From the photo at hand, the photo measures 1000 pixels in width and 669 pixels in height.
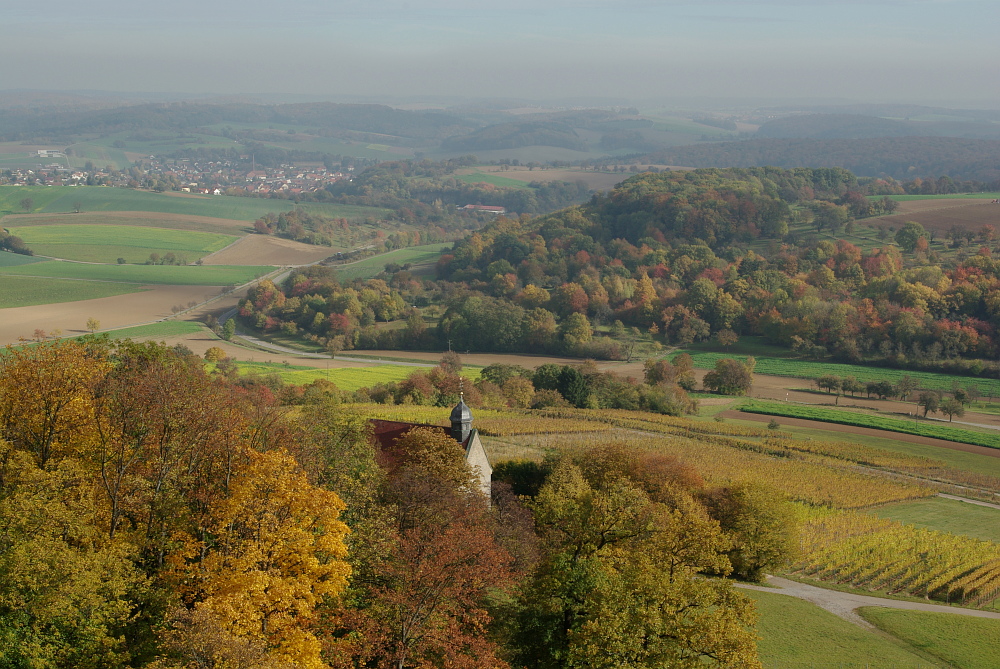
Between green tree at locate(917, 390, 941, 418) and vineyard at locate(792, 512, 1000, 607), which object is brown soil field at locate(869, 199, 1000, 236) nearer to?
green tree at locate(917, 390, 941, 418)

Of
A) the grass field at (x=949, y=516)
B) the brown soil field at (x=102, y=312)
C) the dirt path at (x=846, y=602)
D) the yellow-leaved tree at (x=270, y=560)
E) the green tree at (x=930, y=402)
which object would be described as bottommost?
the brown soil field at (x=102, y=312)

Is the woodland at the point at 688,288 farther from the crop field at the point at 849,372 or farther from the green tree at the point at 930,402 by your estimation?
the green tree at the point at 930,402

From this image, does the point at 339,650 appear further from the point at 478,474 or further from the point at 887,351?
the point at 887,351

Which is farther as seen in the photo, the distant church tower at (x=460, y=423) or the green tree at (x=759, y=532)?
the distant church tower at (x=460, y=423)

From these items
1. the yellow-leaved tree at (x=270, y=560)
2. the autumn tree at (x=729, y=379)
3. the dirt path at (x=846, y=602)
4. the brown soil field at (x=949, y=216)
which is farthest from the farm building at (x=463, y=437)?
the brown soil field at (x=949, y=216)

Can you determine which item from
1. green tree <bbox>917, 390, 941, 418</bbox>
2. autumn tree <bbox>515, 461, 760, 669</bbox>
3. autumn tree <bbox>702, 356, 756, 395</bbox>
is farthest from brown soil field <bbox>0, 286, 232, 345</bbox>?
green tree <bbox>917, 390, 941, 418</bbox>

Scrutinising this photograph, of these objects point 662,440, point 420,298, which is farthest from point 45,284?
point 662,440
